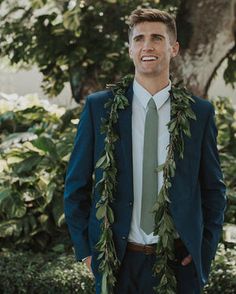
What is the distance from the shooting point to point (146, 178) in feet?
9.25

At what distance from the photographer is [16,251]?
538 cm

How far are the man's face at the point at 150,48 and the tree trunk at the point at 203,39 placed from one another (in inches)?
165

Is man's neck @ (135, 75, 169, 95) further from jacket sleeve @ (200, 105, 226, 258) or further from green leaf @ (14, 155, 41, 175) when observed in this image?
green leaf @ (14, 155, 41, 175)

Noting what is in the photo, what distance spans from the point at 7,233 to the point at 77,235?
2596mm

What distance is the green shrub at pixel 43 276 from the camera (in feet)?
15.4

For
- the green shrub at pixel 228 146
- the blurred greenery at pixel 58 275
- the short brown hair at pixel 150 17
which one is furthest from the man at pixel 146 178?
the green shrub at pixel 228 146

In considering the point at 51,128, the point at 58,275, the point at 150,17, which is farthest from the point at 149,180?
the point at 51,128

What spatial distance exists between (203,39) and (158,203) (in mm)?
4604

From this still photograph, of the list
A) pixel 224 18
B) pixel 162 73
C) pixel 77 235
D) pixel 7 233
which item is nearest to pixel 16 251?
pixel 7 233

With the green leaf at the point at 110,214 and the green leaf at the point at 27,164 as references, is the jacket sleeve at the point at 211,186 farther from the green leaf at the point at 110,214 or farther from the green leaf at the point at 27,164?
the green leaf at the point at 27,164

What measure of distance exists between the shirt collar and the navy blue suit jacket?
1.5 inches

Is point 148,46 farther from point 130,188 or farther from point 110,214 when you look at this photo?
point 110,214

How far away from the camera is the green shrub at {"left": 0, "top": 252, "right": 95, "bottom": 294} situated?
15.4 ft

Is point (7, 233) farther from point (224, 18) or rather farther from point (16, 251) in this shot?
point (224, 18)
